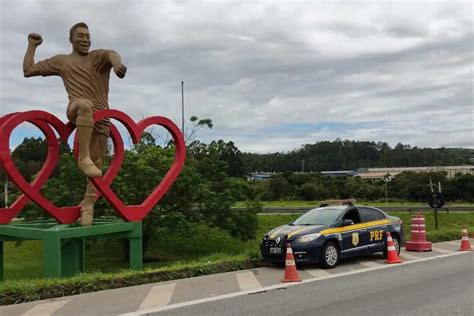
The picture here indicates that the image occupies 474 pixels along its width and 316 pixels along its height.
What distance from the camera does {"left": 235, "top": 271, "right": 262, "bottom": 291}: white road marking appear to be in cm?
970

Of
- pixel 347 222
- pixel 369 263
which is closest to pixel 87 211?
pixel 347 222

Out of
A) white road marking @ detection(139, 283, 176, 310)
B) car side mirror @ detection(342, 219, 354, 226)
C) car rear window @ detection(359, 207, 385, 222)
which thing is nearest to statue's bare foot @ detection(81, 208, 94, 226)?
white road marking @ detection(139, 283, 176, 310)

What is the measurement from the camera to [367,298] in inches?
336

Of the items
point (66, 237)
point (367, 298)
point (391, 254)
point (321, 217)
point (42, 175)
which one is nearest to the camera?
point (367, 298)

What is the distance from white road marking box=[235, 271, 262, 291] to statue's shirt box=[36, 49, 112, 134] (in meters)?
4.60

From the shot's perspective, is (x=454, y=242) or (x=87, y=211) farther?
(x=454, y=242)

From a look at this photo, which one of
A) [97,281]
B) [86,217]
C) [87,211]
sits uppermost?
[87,211]

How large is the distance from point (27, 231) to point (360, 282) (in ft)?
21.8

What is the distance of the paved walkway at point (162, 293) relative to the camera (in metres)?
7.83

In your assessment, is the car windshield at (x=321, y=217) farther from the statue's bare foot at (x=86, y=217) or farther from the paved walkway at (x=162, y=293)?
the statue's bare foot at (x=86, y=217)

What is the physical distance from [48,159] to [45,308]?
4.78 metres

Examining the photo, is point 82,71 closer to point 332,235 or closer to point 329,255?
point 332,235

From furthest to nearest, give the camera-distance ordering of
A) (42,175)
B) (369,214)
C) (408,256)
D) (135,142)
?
1. (408,256)
2. (369,214)
3. (135,142)
4. (42,175)

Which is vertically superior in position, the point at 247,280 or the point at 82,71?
the point at 82,71
